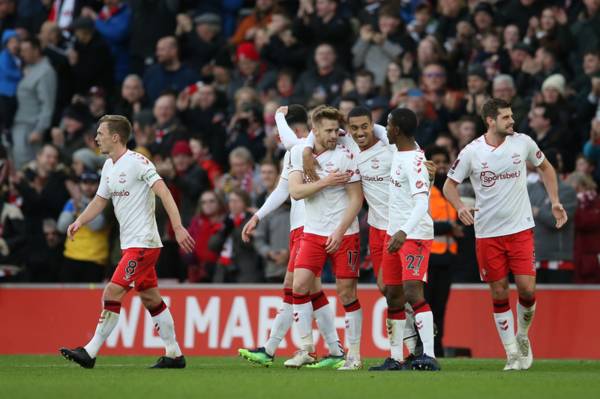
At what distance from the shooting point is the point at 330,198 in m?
13.7

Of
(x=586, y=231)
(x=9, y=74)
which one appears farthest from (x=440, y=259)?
(x=9, y=74)

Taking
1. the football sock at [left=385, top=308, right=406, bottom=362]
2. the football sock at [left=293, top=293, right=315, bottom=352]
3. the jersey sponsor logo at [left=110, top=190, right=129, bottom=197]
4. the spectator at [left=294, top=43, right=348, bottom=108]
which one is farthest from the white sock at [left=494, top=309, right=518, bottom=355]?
the spectator at [left=294, top=43, right=348, bottom=108]

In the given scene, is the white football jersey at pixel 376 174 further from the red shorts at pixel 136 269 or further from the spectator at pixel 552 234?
the spectator at pixel 552 234

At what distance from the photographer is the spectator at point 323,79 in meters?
21.8

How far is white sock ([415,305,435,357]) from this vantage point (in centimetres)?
1292

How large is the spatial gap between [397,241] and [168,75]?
40.1 ft

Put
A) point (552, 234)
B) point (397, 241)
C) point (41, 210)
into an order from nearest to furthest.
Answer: point (397, 241) → point (552, 234) → point (41, 210)

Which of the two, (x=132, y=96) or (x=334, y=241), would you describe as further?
(x=132, y=96)

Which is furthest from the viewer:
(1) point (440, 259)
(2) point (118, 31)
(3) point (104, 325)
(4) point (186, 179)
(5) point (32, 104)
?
(2) point (118, 31)

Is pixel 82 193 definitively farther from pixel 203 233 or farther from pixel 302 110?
pixel 302 110

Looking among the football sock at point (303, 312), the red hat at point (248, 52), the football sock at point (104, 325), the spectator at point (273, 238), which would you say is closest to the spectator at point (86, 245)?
the spectator at point (273, 238)

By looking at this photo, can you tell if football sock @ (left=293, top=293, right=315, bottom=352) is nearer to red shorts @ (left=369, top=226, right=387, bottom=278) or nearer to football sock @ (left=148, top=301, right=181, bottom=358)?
red shorts @ (left=369, top=226, right=387, bottom=278)

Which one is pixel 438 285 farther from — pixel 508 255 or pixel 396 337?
Result: pixel 396 337

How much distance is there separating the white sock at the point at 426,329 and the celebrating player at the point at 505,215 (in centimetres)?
101
